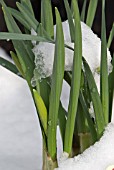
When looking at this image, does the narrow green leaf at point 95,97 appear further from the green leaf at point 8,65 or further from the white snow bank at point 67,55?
the green leaf at point 8,65

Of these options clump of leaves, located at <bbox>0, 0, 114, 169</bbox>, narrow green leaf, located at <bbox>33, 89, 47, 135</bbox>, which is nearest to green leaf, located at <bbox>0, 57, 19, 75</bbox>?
clump of leaves, located at <bbox>0, 0, 114, 169</bbox>

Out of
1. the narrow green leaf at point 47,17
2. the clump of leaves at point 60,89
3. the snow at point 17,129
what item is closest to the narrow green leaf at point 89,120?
the clump of leaves at point 60,89

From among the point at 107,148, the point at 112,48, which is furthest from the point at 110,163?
the point at 112,48

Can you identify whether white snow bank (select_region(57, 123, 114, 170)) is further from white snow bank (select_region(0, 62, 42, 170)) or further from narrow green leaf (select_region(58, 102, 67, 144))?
white snow bank (select_region(0, 62, 42, 170))

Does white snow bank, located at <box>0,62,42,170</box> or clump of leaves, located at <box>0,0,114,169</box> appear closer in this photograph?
clump of leaves, located at <box>0,0,114,169</box>

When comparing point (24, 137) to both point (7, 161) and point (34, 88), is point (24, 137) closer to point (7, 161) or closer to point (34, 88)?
point (7, 161)

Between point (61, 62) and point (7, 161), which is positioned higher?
point (61, 62)

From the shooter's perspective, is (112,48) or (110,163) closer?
(110,163)
